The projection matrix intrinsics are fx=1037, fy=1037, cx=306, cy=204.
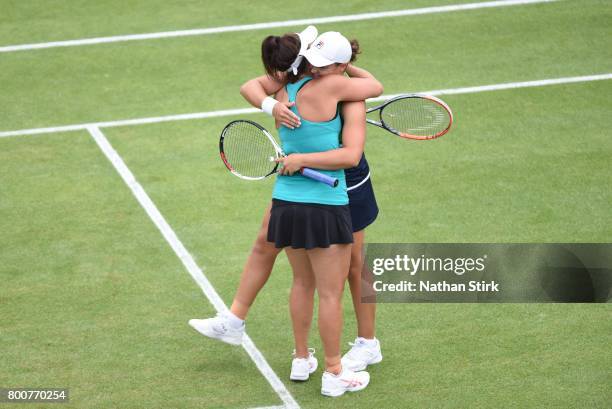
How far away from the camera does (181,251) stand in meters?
8.69

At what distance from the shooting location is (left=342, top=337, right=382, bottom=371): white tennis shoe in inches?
274

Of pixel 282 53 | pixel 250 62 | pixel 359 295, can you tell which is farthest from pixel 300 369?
pixel 250 62

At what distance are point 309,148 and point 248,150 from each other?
0.76m

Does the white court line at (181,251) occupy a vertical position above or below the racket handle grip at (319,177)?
below

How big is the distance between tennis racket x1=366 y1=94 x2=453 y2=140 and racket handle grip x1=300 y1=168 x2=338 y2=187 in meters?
0.93

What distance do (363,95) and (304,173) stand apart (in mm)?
587

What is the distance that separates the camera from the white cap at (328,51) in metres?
6.12

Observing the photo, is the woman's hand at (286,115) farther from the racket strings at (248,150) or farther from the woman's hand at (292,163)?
the racket strings at (248,150)

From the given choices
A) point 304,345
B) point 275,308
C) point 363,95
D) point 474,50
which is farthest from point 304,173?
point 474,50

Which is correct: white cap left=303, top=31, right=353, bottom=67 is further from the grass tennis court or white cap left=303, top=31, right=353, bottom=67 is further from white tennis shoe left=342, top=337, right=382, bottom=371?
the grass tennis court

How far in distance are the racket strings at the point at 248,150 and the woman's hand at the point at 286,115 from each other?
1.51 ft

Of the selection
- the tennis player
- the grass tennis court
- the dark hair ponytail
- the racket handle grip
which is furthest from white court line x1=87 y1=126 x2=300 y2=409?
the dark hair ponytail

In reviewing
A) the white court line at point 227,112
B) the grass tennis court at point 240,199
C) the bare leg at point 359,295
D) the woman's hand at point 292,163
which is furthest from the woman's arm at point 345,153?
the white court line at point 227,112

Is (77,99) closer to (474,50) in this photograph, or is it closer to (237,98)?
(237,98)
